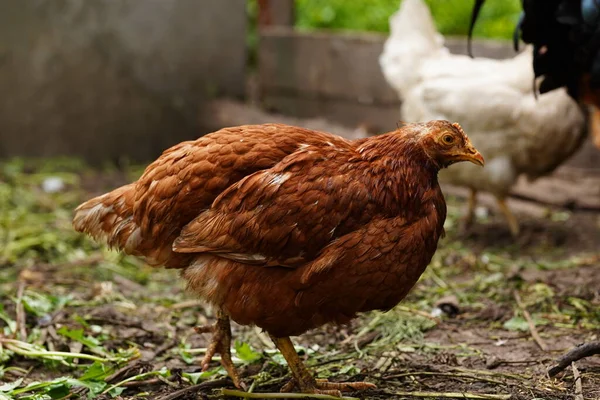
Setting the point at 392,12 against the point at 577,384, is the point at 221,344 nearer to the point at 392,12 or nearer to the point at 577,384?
the point at 577,384

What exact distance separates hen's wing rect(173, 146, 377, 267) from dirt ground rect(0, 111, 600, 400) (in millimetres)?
651

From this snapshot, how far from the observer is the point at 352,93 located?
25.7 feet

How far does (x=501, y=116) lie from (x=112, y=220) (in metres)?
3.14

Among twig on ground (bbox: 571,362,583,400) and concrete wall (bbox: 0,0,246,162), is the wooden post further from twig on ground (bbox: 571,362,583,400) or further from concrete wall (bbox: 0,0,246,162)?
twig on ground (bbox: 571,362,583,400)

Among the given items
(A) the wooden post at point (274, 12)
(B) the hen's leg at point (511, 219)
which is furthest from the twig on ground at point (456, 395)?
(A) the wooden post at point (274, 12)

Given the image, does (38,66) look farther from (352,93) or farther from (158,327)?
(158,327)

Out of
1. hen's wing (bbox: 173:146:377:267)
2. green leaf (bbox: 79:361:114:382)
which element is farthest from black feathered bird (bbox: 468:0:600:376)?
green leaf (bbox: 79:361:114:382)

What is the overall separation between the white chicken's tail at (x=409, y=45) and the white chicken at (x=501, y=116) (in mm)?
137

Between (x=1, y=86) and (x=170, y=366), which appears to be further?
(x=1, y=86)

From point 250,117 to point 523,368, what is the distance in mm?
5247

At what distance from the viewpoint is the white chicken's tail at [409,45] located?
6156mm

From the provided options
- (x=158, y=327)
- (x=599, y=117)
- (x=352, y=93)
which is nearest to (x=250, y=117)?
(x=352, y=93)

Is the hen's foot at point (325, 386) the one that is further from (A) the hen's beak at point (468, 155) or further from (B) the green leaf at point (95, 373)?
(A) the hen's beak at point (468, 155)

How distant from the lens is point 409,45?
20.4 feet
